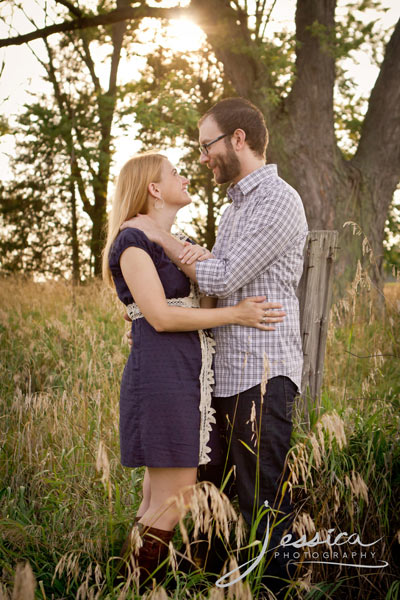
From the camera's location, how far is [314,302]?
10.5 ft

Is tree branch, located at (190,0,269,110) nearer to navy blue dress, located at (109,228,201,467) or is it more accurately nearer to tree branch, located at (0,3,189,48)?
tree branch, located at (0,3,189,48)

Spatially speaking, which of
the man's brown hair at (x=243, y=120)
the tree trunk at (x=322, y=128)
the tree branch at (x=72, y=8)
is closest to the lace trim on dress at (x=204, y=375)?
the man's brown hair at (x=243, y=120)

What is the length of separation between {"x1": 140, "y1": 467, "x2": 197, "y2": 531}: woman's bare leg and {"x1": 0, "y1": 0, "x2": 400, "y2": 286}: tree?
5.60 metres

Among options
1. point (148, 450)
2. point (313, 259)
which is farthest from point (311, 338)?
point (148, 450)

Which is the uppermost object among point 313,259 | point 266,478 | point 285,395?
point 313,259

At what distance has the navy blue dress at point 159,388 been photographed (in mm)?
2477

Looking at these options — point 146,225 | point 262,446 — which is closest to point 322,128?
point 146,225

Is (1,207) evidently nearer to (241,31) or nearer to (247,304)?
(241,31)

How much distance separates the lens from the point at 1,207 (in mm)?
17203

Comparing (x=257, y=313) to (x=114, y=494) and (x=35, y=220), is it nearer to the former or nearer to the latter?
(x=114, y=494)

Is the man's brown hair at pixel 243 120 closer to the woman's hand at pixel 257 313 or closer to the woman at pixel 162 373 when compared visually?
the woman at pixel 162 373

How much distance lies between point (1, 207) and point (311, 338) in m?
15.9

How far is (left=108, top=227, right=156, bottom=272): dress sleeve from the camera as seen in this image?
2523 millimetres

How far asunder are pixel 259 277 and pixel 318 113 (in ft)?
19.8
